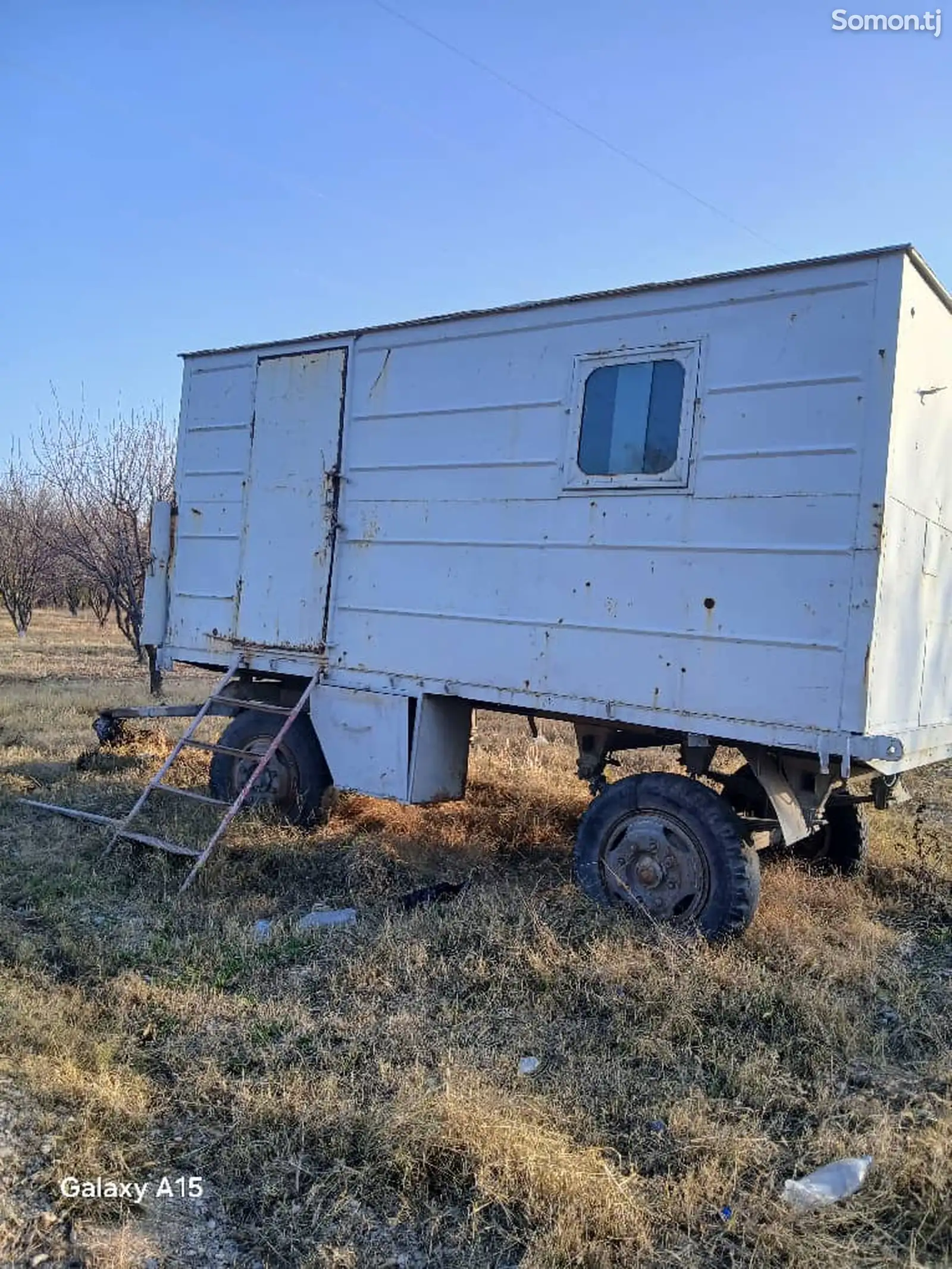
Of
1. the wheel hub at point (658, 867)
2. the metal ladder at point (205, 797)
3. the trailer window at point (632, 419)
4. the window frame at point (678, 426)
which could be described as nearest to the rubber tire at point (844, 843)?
the wheel hub at point (658, 867)

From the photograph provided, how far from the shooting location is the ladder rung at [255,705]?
6738 millimetres

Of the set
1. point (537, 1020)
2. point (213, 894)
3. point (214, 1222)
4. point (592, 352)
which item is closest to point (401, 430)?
point (592, 352)

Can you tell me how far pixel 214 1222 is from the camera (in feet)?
9.18

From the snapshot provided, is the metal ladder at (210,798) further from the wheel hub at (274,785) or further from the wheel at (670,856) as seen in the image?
the wheel at (670,856)

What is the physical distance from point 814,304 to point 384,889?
3.95 m

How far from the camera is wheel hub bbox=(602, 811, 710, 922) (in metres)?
5.05

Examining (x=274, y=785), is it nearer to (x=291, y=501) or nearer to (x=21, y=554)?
(x=291, y=501)

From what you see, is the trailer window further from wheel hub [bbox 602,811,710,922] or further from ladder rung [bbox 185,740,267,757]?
ladder rung [bbox 185,740,267,757]

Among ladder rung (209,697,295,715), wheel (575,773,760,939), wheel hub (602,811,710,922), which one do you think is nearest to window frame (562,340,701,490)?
wheel (575,773,760,939)

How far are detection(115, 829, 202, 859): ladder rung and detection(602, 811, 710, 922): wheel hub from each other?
2492mm

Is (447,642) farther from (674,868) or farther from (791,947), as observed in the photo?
(791,947)

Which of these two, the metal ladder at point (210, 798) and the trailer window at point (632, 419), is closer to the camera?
the trailer window at point (632, 419)

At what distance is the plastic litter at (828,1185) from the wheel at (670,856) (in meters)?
1.90

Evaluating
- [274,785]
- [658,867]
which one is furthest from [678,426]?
[274,785]
